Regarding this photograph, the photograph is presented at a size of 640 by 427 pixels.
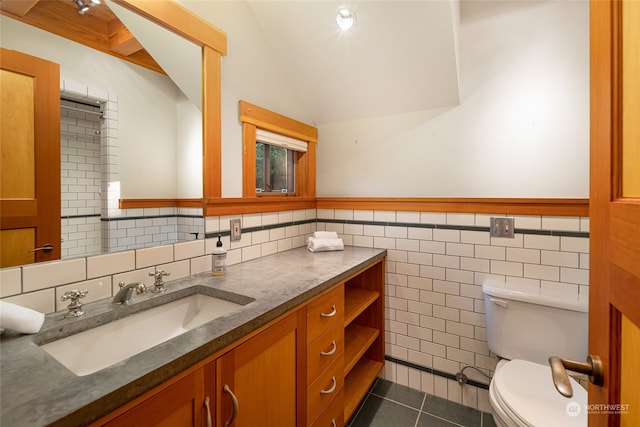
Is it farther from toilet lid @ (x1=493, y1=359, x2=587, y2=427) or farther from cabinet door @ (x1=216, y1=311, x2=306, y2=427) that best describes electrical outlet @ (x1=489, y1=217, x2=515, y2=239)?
cabinet door @ (x1=216, y1=311, x2=306, y2=427)

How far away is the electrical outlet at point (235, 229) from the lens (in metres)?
1.57

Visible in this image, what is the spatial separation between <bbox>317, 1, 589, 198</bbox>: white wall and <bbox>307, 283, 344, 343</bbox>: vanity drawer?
3.03 ft

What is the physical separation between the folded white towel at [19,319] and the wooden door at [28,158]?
0.18 metres

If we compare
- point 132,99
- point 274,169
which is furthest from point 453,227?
point 132,99

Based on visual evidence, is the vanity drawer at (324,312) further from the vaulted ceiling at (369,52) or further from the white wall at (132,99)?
the vaulted ceiling at (369,52)

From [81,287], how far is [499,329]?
1.85 metres

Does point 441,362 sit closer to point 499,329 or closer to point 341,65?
point 499,329

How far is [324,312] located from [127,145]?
3.47ft

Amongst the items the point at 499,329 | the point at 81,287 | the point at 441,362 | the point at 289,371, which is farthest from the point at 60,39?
the point at 441,362

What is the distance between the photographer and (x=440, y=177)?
6.05 ft

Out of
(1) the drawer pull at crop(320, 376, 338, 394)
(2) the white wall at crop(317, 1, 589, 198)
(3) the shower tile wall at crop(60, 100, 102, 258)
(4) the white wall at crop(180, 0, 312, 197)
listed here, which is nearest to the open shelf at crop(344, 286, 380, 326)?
(1) the drawer pull at crop(320, 376, 338, 394)

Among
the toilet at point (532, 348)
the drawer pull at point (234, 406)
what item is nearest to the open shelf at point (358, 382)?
the toilet at point (532, 348)

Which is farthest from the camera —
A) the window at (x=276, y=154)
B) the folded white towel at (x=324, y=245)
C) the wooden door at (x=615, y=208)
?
the folded white towel at (x=324, y=245)

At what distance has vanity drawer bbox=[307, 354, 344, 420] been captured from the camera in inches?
45.9
